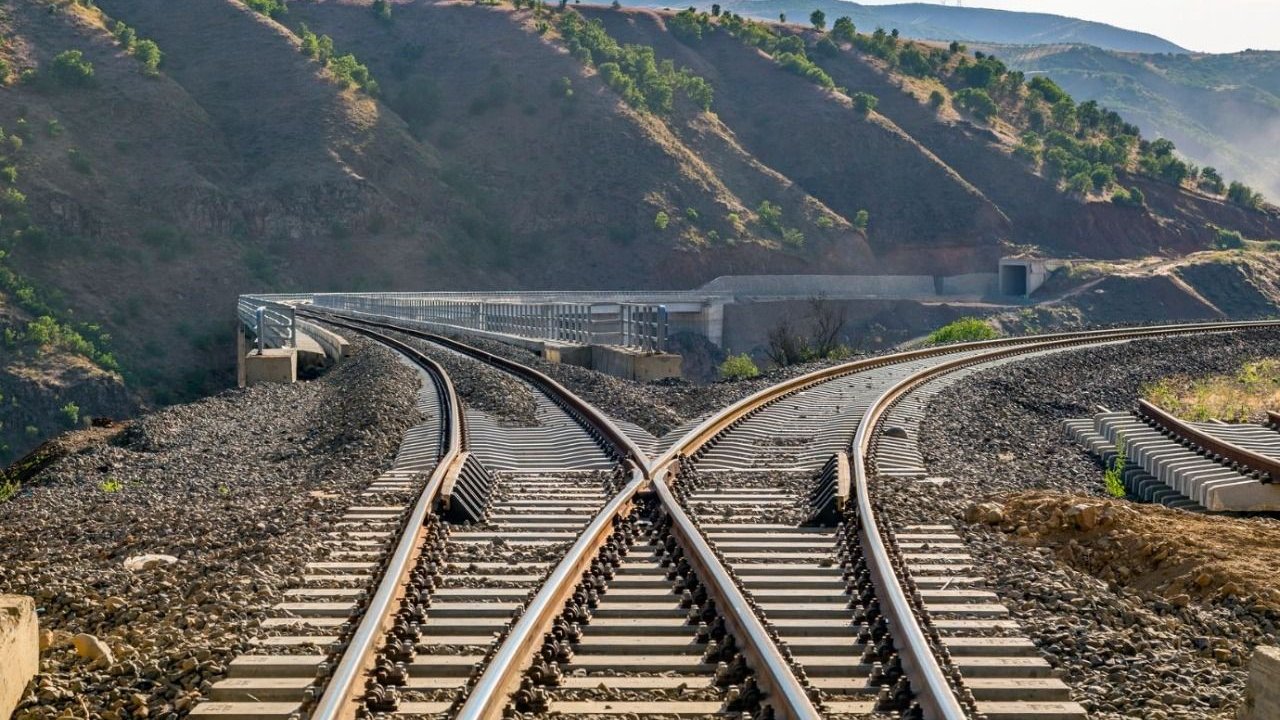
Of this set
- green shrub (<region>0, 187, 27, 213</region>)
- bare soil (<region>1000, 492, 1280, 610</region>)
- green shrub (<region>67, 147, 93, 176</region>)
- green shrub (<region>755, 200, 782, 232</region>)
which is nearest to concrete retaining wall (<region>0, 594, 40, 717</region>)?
bare soil (<region>1000, 492, 1280, 610</region>)

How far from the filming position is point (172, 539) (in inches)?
396

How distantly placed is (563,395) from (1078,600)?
11.9 meters

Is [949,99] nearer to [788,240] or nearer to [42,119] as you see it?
[788,240]

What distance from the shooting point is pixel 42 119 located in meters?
93.5

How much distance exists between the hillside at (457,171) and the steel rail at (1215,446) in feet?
202

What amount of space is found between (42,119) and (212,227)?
525 inches

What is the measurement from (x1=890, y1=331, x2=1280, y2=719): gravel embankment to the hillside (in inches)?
2402

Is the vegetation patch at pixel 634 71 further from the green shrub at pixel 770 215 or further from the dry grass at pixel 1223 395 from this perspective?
the dry grass at pixel 1223 395

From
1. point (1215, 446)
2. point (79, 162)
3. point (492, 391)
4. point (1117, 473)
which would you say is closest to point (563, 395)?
point (492, 391)

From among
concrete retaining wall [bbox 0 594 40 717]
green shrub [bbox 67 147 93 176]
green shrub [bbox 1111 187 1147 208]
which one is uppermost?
concrete retaining wall [bbox 0 594 40 717]

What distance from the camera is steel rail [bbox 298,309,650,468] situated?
13.5 metres

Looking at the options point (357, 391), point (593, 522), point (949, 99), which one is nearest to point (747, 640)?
point (593, 522)

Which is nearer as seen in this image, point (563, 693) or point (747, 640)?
point (563, 693)

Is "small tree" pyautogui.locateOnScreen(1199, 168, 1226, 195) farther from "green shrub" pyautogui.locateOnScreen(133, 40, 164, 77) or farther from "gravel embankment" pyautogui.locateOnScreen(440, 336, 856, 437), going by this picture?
"gravel embankment" pyautogui.locateOnScreen(440, 336, 856, 437)
